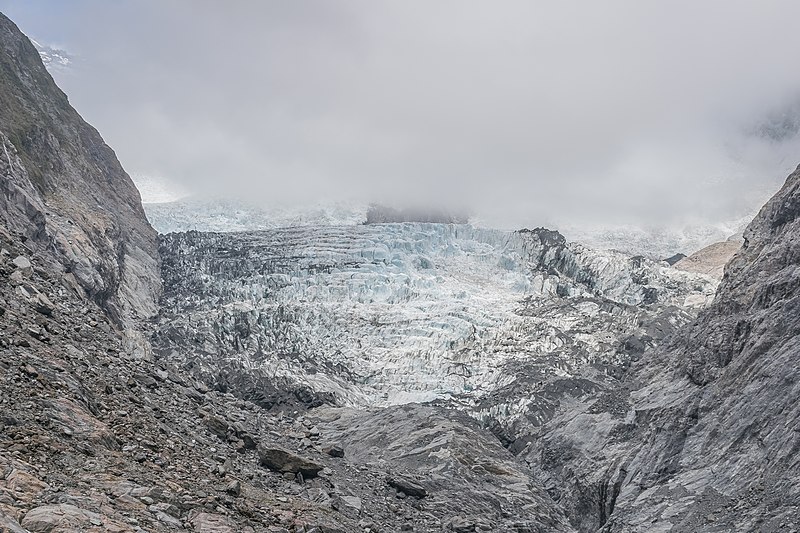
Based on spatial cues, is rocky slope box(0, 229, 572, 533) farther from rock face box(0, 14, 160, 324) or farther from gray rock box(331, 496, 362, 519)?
rock face box(0, 14, 160, 324)

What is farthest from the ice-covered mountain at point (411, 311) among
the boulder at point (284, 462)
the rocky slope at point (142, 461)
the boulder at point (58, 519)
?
the boulder at point (58, 519)

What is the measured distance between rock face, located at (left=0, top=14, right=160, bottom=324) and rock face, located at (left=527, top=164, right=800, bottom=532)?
2713cm

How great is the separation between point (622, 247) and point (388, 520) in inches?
4177

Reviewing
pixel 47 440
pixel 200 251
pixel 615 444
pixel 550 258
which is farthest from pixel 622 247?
pixel 47 440

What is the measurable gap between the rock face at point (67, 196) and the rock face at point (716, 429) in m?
27.1

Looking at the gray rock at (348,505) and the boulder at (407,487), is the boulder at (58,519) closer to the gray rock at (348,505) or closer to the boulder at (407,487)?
the gray rock at (348,505)

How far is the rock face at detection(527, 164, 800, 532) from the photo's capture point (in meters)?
20.0

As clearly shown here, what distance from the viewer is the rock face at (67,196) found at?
37.3 meters

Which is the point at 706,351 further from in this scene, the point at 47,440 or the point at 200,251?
the point at 200,251

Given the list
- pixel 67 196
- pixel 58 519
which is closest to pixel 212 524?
pixel 58 519

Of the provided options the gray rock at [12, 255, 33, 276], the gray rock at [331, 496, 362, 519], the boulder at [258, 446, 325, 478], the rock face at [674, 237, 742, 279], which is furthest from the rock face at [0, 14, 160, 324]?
the rock face at [674, 237, 742, 279]

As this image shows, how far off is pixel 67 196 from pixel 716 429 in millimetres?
47111

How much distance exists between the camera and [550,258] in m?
75.2

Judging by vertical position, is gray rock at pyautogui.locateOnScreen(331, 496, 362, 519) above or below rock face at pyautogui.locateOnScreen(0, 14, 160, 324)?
below
